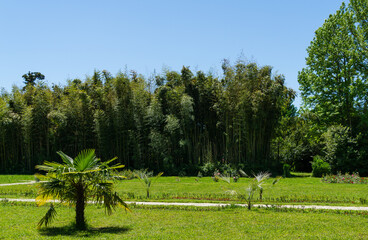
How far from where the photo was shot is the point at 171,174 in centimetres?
2008

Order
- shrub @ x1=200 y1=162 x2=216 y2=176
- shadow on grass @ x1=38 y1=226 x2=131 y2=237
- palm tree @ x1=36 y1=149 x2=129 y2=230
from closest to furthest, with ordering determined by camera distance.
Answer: shadow on grass @ x1=38 y1=226 x2=131 y2=237 → palm tree @ x1=36 y1=149 x2=129 y2=230 → shrub @ x1=200 y1=162 x2=216 y2=176

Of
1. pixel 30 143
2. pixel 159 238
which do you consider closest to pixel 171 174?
pixel 30 143

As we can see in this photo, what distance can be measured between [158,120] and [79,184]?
47.6 ft

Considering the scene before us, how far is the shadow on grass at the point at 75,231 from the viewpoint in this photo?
6133mm

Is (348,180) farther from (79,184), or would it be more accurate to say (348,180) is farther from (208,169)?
(79,184)

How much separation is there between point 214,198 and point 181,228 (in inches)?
162

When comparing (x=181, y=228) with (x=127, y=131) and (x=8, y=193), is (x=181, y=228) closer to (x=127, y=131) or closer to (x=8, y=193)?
(x=8, y=193)

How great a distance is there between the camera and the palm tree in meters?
6.28

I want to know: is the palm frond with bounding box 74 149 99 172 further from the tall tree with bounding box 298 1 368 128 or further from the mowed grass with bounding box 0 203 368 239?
the tall tree with bounding box 298 1 368 128

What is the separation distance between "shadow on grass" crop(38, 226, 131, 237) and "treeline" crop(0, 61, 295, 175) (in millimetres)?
12978

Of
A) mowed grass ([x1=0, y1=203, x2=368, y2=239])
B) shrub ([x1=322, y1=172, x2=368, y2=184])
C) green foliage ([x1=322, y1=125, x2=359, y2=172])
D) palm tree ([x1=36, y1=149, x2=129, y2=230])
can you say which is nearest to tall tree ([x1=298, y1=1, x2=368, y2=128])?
green foliage ([x1=322, y1=125, x2=359, y2=172])

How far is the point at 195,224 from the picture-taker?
21.9ft

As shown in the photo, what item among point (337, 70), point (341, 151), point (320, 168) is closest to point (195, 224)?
point (320, 168)

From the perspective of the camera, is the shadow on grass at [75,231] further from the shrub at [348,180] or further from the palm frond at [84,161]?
the shrub at [348,180]
